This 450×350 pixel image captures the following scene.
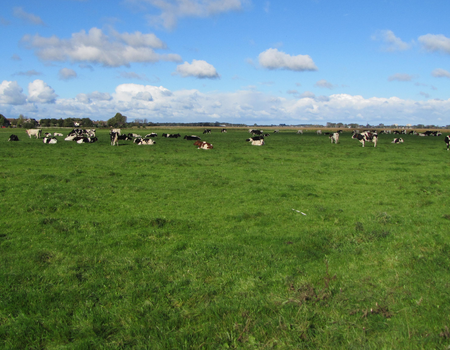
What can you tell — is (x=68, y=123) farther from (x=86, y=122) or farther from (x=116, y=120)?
(x=116, y=120)

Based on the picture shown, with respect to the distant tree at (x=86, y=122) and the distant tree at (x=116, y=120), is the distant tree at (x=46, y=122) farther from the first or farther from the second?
the distant tree at (x=116, y=120)

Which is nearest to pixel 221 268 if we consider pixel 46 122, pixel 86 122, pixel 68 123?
pixel 68 123

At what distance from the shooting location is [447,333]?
4277mm

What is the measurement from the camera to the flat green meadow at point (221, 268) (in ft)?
15.2

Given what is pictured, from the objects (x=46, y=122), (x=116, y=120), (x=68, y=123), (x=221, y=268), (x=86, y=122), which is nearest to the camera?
(x=221, y=268)

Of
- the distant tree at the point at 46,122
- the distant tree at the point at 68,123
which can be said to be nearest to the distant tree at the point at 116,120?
the distant tree at the point at 68,123

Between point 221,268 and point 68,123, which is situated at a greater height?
point 68,123

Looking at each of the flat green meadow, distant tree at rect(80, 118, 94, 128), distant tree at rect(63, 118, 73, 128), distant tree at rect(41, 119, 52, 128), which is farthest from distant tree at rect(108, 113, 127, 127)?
the flat green meadow

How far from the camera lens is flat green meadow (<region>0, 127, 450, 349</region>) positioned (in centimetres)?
462

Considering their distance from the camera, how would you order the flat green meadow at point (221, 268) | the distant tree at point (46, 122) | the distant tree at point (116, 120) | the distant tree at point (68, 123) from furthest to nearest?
the distant tree at point (116, 120) < the distant tree at point (46, 122) < the distant tree at point (68, 123) < the flat green meadow at point (221, 268)

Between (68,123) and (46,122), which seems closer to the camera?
(68,123)

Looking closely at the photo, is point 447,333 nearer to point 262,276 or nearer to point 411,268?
point 411,268

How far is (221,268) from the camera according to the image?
6.64m

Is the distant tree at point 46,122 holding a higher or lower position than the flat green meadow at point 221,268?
higher
